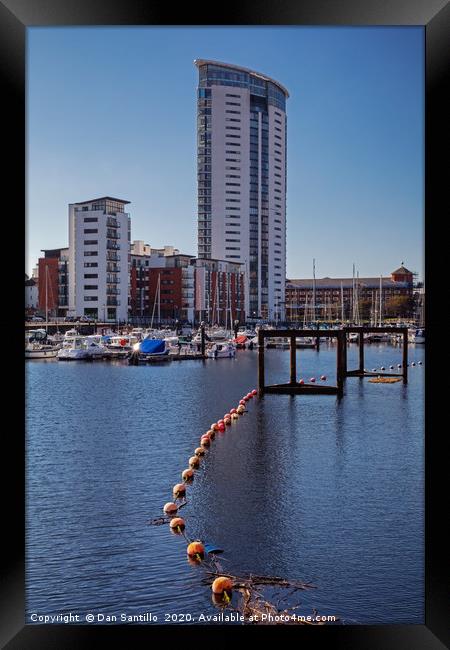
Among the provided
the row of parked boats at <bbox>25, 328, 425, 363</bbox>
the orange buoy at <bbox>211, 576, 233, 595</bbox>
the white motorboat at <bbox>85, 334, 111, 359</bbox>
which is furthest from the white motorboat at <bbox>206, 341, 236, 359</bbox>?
the orange buoy at <bbox>211, 576, 233, 595</bbox>

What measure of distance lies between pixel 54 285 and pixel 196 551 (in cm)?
4797

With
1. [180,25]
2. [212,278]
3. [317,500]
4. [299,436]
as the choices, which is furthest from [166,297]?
[180,25]

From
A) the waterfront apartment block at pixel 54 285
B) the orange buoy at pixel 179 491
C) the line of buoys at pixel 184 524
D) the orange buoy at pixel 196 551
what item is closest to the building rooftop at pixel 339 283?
the waterfront apartment block at pixel 54 285

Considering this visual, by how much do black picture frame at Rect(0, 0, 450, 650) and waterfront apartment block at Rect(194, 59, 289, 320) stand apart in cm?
7447

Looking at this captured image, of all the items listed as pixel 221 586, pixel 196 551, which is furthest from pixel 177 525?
pixel 221 586

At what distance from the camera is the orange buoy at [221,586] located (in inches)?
258

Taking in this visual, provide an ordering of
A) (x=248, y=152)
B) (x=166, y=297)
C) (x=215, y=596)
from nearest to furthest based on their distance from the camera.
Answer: (x=215, y=596), (x=166, y=297), (x=248, y=152)

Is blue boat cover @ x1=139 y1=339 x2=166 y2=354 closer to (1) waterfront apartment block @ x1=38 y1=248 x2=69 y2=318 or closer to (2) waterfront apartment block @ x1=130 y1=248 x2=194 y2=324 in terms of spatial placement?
(1) waterfront apartment block @ x1=38 y1=248 x2=69 y2=318

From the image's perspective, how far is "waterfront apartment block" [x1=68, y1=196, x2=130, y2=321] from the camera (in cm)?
5188

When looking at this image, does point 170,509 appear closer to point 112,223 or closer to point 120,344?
point 120,344

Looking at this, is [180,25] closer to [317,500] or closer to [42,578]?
[42,578]

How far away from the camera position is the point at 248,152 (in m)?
83.7
